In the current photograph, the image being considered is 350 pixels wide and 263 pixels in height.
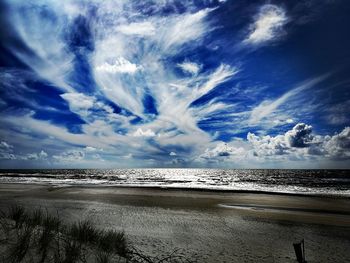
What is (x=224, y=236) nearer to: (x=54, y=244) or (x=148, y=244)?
(x=148, y=244)

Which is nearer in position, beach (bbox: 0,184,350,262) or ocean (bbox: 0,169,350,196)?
beach (bbox: 0,184,350,262)

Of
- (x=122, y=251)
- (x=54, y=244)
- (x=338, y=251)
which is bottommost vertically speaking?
(x=338, y=251)

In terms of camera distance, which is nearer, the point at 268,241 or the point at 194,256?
the point at 194,256

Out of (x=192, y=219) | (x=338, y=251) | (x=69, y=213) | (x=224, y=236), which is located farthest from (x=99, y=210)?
(x=338, y=251)

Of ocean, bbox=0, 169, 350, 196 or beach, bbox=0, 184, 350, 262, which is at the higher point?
ocean, bbox=0, 169, 350, 196

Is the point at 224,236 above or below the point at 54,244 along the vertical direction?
below

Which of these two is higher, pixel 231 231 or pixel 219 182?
pixel 219 182

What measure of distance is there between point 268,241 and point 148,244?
4.58m

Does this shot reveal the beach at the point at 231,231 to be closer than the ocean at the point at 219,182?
Yes

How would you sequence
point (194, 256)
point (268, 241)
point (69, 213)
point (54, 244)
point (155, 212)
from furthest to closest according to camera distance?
point (155, 212) < point (69, 213) < point (268, 241) < point (194, 256) < point (54, 244)

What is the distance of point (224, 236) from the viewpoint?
9688 mm

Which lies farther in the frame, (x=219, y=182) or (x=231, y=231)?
(x=219, y=182)

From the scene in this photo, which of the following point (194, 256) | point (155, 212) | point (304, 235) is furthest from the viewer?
point (155, 212)

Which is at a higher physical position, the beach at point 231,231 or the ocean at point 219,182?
the ocean at point 219,182
